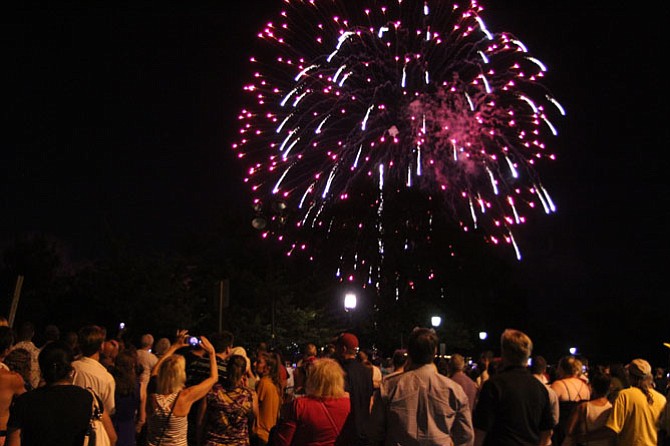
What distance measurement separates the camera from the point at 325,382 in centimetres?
572

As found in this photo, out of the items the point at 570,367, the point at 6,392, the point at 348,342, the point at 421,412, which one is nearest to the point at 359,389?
the point at 348,342

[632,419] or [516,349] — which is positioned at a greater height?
[516,349]

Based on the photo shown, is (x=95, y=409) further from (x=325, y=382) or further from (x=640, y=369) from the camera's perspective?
(x=640, y=369)

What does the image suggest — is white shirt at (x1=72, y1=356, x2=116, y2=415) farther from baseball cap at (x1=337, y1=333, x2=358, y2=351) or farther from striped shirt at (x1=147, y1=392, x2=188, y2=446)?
baseball cap at (x1=337, y1=333, x2=358, y2=351)

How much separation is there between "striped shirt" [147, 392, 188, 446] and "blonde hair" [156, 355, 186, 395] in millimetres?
55

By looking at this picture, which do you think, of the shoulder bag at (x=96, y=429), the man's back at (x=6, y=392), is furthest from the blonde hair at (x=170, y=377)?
the man's back at (x=6, y=392)

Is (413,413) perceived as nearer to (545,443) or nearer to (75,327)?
(545,443)

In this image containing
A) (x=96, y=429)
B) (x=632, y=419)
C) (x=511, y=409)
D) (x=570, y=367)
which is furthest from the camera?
(x=570, y=367)

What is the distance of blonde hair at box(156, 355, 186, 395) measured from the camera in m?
6.55

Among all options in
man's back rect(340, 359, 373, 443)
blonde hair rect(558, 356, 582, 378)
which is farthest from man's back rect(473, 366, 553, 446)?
blonde hair rect(558, 356, 582, 378)

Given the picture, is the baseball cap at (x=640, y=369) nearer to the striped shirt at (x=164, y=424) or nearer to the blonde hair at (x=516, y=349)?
the blonde hair at (x=516, y=349)

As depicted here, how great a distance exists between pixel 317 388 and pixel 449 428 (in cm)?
111

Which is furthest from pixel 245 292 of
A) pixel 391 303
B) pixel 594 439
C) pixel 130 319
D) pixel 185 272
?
pixel 594 439

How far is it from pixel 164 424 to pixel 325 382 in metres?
→ 1.78
